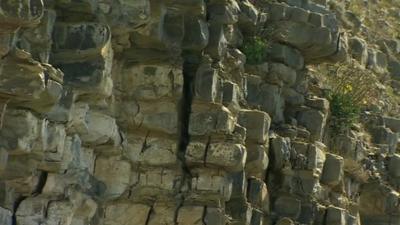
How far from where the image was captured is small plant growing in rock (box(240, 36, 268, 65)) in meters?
18.8

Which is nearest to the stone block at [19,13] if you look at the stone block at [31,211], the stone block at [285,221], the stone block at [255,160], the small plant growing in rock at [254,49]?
the stone block at [31,211]

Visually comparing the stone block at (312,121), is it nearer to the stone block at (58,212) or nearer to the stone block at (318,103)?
the stone block at (318,103)

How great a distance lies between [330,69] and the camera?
22.5 meters

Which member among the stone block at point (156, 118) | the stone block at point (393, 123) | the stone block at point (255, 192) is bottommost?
the stone block at point (255, 192)

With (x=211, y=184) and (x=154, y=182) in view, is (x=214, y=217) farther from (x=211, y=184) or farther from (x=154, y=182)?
(x=154, y=182)

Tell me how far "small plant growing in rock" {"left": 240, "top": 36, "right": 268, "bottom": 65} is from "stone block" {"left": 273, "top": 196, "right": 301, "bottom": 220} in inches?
98.3

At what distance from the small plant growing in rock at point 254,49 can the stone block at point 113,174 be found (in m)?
3.95

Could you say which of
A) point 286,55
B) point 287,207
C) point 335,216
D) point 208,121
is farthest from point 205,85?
point 335,216

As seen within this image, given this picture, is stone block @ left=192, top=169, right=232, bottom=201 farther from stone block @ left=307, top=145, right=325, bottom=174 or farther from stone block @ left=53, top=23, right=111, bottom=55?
stone block @ left=53, top=23, right=111, bottom=55

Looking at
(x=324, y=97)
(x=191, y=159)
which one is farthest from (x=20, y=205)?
(x=324, y=97)

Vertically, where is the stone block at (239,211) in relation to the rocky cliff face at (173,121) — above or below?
below

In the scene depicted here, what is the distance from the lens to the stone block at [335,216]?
60.4ft

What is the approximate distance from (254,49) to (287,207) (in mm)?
2821

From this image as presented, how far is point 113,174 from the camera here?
15.5 metres
